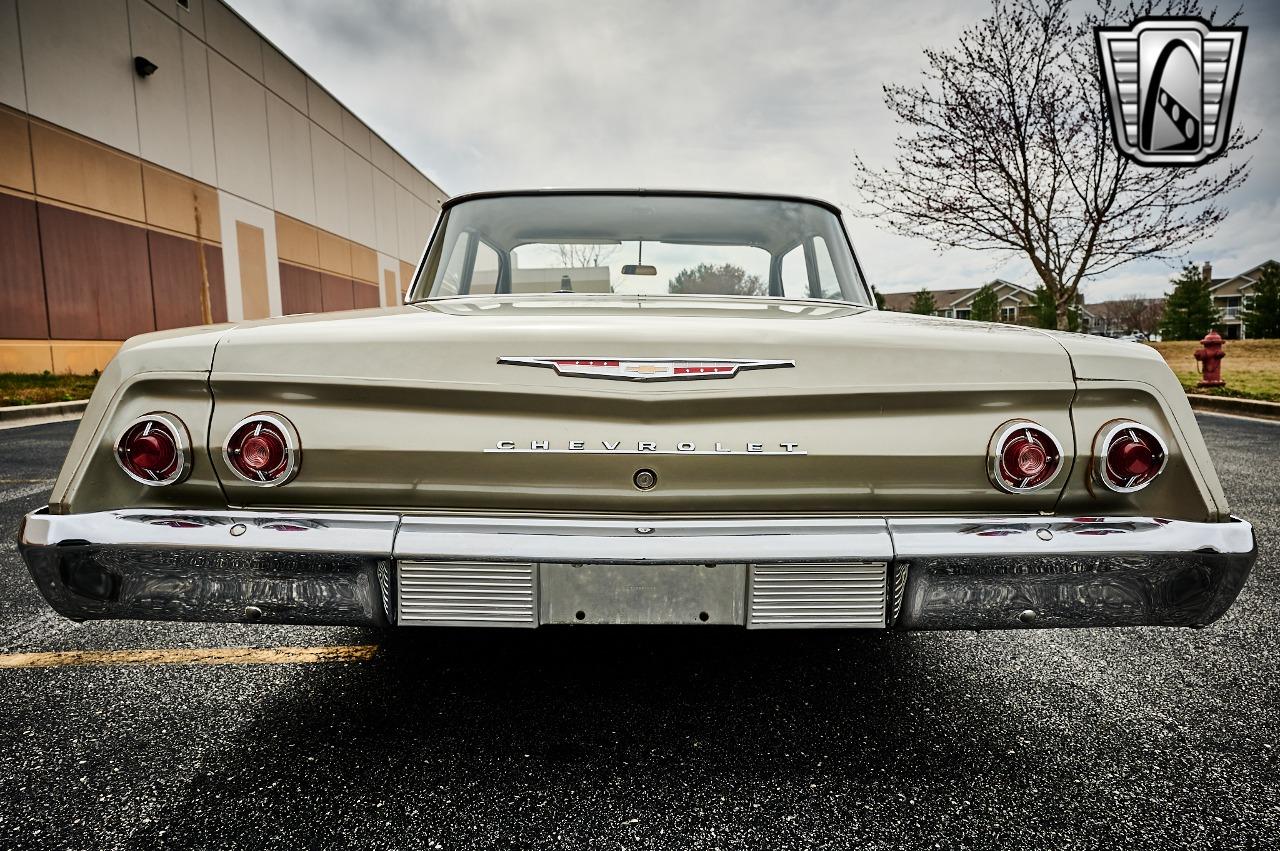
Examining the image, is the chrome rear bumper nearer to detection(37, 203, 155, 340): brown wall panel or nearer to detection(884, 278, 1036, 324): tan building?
detection(37, 203, 155, 340): brown wall panel

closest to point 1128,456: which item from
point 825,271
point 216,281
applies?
point 825,271

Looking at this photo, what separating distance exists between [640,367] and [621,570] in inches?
17.2

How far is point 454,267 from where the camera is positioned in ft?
8.91

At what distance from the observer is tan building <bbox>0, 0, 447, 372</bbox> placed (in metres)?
11.9

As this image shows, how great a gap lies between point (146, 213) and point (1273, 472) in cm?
1781

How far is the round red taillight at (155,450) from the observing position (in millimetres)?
1550

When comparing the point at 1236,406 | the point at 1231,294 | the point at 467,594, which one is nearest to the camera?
the point at 467,594

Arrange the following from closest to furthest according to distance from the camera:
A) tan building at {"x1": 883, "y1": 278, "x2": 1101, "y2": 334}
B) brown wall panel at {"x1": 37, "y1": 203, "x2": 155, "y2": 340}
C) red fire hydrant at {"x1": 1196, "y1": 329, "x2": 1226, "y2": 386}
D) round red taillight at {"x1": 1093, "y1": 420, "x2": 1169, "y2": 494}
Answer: round red taillight at {"x1": 1093, "y1": 420, "x2": 1169, "y2": 494} < red fire hydrant at {"x1": 1196, "y1": 329, "x2": 1226, "y2": 386} < brown wall panel at {"x1": 37, "y1": 203, "x2": 155, "y2": 340} < tan building at {"x1": 883, "y1": 278, "x2": 1101, "y2": 334}

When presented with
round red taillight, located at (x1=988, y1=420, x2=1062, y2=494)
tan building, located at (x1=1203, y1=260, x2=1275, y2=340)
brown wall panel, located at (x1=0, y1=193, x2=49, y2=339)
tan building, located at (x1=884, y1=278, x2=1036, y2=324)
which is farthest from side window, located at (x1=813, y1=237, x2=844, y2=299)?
tan building, located at (x1=1203, y1=260, x2=1275, y2=340)

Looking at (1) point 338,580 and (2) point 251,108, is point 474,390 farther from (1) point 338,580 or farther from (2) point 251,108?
(2) point 251,108

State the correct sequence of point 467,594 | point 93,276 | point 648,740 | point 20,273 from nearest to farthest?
point 467,594 < point 648,740 < point 20,273 < point 93,276

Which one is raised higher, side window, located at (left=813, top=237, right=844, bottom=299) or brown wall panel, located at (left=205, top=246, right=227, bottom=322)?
brown wall panel, located at (left=205, top=246, right=227, bottom=322)

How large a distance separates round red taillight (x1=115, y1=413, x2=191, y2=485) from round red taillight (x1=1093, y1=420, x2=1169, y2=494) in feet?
6.65

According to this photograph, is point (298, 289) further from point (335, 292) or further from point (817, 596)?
point (817, 596)
